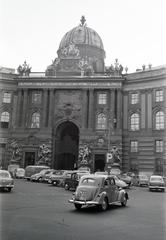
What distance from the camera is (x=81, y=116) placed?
5900 centimetres

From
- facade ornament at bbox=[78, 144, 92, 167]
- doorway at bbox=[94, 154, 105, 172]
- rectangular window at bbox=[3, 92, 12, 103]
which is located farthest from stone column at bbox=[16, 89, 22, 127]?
doorway at bbox=[94, 154, 105, 172]

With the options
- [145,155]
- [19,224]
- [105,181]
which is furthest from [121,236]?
[145,155]

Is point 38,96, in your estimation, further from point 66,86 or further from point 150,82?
point 150,82

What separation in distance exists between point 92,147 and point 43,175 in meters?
17.0

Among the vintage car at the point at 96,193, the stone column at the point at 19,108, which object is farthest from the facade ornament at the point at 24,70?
the vintage car at the point at 96,193

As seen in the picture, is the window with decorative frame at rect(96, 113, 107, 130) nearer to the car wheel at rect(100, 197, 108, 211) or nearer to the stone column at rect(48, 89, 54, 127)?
the stone column at rect(48, 89, 54, 127)

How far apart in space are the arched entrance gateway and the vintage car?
4114 cm

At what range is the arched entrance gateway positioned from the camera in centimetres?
6030

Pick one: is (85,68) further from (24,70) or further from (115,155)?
(115,155)

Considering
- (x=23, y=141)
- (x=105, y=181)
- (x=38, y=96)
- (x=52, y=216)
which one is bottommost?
(x=52, y=216)

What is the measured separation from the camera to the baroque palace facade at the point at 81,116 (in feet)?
183

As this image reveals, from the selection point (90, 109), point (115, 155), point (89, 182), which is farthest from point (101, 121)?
point (89, 182)

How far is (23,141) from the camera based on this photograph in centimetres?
5878

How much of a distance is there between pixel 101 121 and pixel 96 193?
1646 inches
